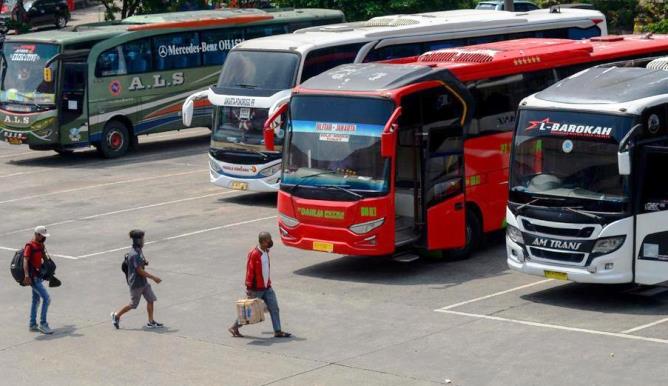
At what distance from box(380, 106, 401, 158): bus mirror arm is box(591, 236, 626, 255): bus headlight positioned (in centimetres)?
329

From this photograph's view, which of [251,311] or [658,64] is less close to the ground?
[658,64]

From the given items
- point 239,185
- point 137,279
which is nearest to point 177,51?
point 239,185

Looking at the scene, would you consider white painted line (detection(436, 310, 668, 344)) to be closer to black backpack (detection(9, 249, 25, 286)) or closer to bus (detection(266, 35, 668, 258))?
bus (detection(266, 35, 668, 258))

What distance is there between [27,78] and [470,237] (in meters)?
15.6

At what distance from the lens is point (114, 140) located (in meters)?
32.7

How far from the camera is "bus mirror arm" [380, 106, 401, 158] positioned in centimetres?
1802

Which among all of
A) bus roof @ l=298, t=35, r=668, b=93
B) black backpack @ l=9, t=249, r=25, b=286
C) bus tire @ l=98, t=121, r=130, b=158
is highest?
bus roof @ l=298, t=35, r=668, b=93

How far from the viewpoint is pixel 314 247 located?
1902 centimetres

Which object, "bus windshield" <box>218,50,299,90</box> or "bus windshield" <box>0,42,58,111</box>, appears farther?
"bus windshield" <box>0,42,58,111</box>

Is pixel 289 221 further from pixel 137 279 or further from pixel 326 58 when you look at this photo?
pixel 326 58

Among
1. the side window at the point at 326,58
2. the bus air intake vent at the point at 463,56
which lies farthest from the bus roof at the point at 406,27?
the bus air intake vent at the point at 463,56

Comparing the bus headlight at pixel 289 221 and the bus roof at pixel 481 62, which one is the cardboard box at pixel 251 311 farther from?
the bus roof at pixel 481 62

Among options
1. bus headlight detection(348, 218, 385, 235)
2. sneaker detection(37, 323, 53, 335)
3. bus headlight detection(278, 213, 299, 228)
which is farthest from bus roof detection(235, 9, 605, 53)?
sneaker detection(37, 323, 53, 335)

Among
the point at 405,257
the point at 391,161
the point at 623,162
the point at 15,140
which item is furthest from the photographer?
the point at 15,140
